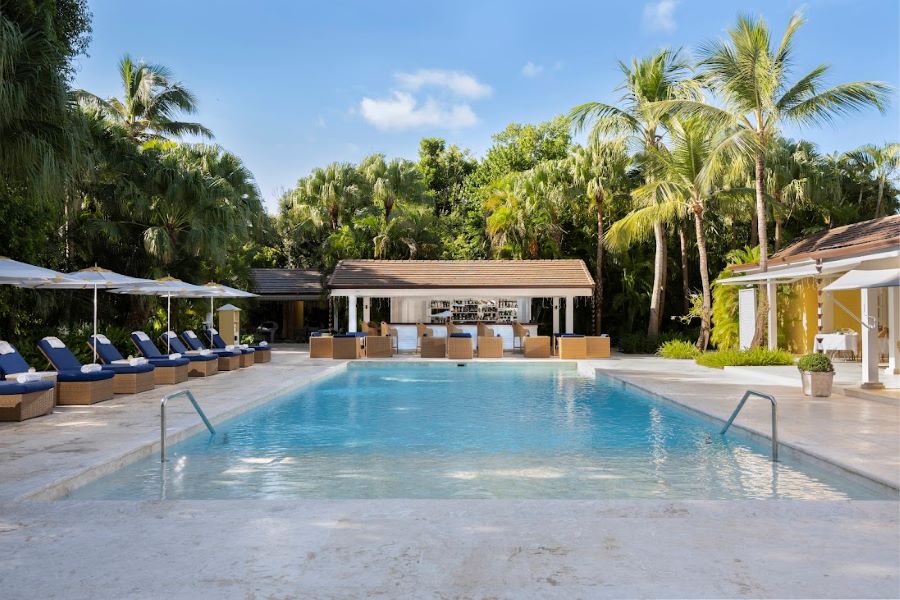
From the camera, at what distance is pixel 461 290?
23.2m

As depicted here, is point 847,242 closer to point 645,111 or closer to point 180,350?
point 645,111

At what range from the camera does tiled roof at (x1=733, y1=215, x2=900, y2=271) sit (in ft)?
48.4

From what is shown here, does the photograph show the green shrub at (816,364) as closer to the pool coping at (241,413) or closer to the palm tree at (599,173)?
the pool coping at (241,413)

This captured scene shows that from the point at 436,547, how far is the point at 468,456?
3.67 meters

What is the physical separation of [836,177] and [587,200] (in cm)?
885

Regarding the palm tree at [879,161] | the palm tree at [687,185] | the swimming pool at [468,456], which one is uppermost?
the palm tree at [879,161]

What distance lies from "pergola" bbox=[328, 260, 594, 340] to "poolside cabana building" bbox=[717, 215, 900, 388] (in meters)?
5.63

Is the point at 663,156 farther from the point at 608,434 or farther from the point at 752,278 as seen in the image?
the point at 608,434

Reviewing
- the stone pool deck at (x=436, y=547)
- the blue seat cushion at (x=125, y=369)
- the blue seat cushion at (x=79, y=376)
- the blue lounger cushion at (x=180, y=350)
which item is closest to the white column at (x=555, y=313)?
the blue lounger cushion at (x=180, y=350)

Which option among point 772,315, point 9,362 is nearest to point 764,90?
point 772,315

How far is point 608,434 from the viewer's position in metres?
9.30

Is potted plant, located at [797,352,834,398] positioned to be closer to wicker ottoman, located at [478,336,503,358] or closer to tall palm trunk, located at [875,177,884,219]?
wicker ottoman, located at [478,336,503,358]

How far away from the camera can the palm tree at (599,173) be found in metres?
24.5

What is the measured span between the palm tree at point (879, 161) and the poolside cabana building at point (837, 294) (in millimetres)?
7530
